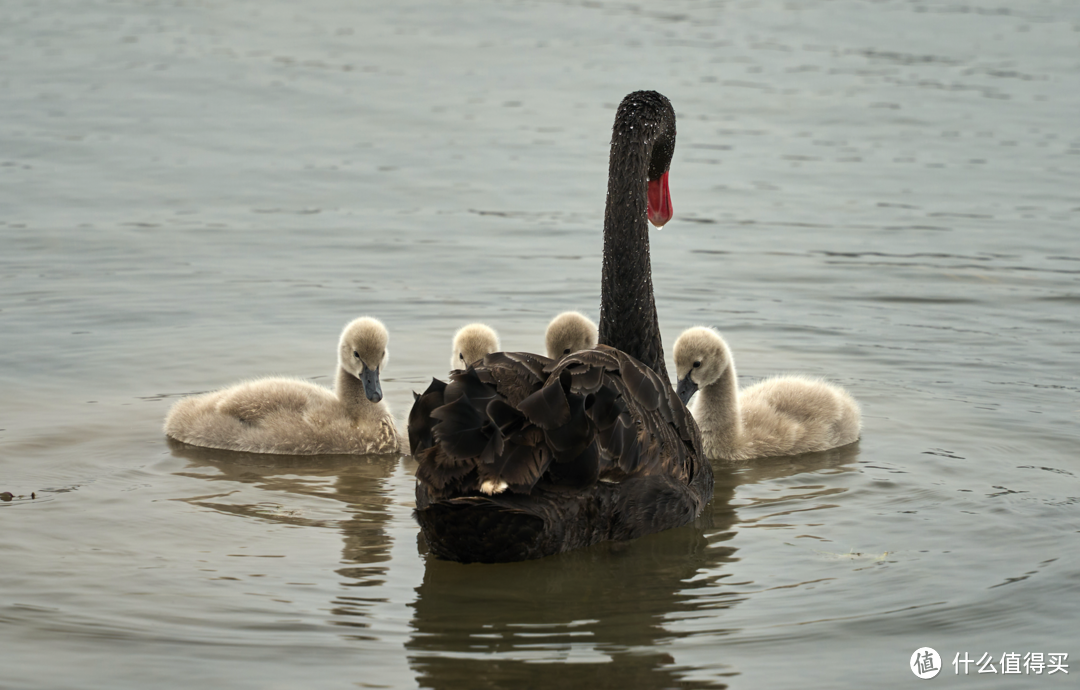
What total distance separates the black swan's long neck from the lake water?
71cm

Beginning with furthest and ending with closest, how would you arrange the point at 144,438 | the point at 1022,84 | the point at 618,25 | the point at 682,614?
the point at 618,25 < the point at 1022,84 < the point at 144,438 < the point at 682,614

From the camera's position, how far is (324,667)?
147 inches

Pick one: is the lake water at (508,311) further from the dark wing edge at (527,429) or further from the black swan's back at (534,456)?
the dark wing edge at (527,429)

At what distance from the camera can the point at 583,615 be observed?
4121mm

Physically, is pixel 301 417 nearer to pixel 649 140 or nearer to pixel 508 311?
pixel 649 140

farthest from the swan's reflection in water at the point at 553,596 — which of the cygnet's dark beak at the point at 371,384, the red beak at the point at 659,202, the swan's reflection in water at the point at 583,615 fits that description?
the red beak at the point at 659,202

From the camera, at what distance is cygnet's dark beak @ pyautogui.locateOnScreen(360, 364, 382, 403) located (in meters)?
5.88

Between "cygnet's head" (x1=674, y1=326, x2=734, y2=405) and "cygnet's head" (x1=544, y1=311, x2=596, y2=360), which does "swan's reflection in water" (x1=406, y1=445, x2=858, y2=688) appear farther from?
"cygnet's head" (x1=544, y1=311, x2=596, y2=360)

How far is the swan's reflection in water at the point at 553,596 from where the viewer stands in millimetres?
3748

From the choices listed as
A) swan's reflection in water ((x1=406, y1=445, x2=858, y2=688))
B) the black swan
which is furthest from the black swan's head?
swan's reflection in water ((x1=406, y1=445, x2=858, y2=688))

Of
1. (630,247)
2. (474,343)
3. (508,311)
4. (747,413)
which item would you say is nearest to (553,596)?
(630,247)

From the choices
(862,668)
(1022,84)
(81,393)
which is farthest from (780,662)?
(1022,84)

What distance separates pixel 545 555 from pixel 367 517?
93 centimetres

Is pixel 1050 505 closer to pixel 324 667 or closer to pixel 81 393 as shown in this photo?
pixel 324 667
